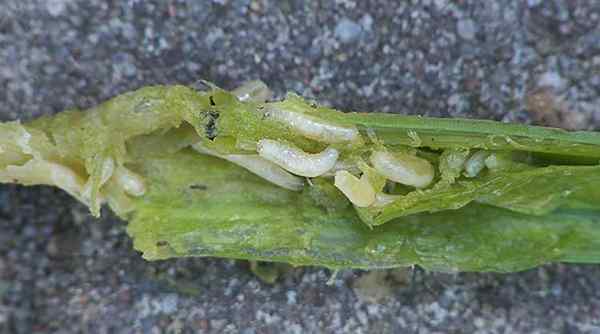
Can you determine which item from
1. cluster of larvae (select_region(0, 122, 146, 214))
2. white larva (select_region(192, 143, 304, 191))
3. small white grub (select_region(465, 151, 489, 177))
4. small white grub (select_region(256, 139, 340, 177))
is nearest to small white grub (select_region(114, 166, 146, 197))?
cluster of larvae (select_region(0, 122, 146, 214))

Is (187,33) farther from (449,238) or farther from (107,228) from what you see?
(449,238)

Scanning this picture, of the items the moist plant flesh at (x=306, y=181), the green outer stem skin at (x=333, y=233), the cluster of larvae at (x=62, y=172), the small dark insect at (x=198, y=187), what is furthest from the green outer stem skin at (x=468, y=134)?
the cluster of larvae at (x=62, y=172)

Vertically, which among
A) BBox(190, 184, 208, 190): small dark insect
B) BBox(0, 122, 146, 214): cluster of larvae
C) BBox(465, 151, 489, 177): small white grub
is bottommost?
BBox(0, 122, 146, 214): cluster of larvae

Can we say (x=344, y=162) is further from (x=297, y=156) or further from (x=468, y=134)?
(x=468, y=134)

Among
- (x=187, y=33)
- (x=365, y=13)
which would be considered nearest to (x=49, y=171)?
(x=187, y=33)

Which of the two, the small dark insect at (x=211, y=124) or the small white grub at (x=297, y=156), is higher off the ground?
the small dark insect at (x=211, y=124)

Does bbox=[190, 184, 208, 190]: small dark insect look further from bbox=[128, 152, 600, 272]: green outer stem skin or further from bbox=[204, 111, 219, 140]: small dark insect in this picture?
bbox=[204, 111, 219, 140]: small dark insect

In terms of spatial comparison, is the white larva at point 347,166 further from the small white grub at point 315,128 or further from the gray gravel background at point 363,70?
the gray gravel background at point 363,70

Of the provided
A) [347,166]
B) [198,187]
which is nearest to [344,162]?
[347,166]
